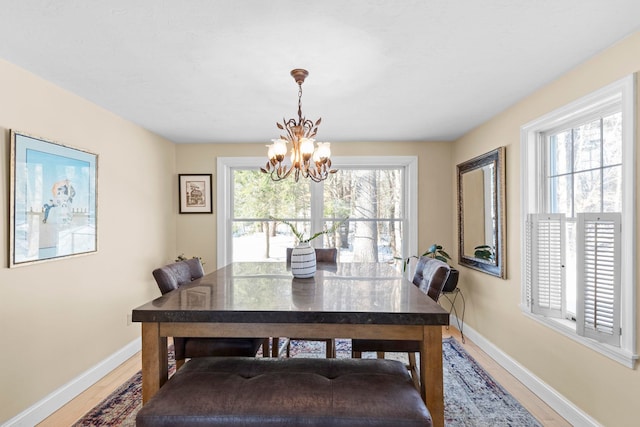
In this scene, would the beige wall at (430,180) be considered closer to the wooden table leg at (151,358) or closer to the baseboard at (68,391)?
the baseboard at (68,391)

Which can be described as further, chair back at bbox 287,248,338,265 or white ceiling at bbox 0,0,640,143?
chair back at bbox 287,248,338,265

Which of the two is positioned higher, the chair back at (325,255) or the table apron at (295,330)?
the chair back at (325,255)

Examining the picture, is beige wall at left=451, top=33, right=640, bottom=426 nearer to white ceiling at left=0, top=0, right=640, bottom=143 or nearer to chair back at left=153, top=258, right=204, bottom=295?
white ceiling at left=0, top=0, right=640, bottom=143

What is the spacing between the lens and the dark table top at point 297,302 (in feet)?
4.82

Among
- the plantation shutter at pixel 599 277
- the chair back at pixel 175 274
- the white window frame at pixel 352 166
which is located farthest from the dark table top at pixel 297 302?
the white window frame at pixel 352 166

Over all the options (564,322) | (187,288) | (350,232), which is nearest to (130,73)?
(187,288)

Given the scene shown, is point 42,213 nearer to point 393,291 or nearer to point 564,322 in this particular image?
point 393,291

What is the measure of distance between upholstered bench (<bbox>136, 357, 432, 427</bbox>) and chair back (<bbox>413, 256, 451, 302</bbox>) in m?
0.66

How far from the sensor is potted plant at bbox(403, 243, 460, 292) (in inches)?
145

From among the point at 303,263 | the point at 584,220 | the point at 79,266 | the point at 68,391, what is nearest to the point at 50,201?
the point at 79,266

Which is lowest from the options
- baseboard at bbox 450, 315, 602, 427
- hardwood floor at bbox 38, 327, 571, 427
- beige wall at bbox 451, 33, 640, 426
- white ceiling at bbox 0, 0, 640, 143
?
hardwood floor at bbox 38, 327, 571, 427

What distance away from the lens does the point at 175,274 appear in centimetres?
222

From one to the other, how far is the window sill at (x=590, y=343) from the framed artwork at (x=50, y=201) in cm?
351

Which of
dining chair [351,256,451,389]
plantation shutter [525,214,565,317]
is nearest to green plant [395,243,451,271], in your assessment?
plantation shutter [525,214,565,317]
